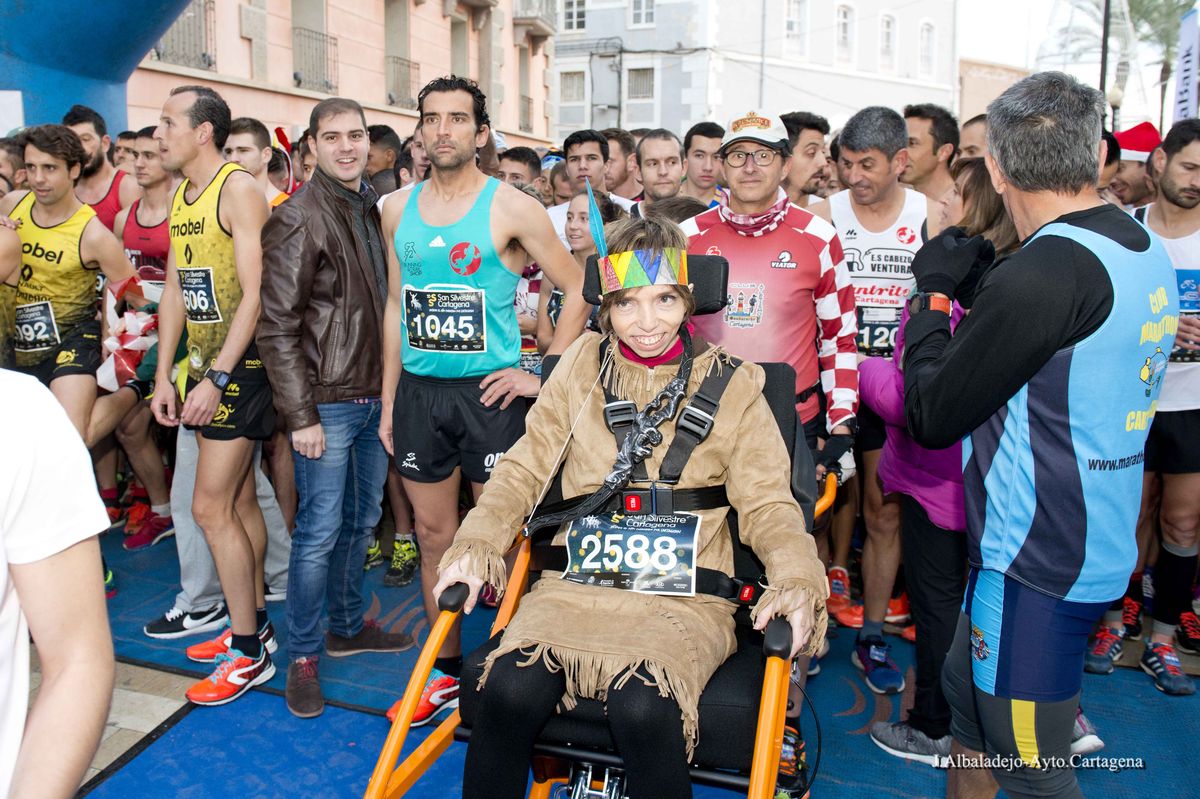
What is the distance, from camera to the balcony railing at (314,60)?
14273mm

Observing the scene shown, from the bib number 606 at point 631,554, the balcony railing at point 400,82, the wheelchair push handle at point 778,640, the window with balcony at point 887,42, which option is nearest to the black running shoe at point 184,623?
the bib number 606 at point 631,554

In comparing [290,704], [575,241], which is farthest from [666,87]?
[290,704]

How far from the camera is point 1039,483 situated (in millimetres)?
2135

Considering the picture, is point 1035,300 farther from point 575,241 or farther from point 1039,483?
point 575,241

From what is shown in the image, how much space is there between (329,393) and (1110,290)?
110 inches

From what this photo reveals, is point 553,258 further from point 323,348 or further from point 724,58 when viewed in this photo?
point 724,58

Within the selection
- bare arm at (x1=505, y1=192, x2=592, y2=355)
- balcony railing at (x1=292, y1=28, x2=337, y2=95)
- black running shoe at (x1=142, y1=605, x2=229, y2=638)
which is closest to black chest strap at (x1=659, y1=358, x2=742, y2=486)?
bare arm at (x1=505, y1=192, x2=592, y2=355)

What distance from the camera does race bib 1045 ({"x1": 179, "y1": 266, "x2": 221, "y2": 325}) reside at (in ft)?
12.5

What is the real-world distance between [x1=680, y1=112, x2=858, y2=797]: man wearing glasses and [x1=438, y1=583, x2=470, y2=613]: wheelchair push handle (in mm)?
1641

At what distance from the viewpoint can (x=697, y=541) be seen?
2557mm

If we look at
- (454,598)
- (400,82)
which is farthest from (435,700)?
(400,82)

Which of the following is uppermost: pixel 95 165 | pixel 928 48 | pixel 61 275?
pixel 928 48

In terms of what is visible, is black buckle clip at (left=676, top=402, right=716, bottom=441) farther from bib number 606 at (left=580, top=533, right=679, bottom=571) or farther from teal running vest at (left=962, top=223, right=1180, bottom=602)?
teal running vest at (left=962, top=223, right=1180, bottom=602)

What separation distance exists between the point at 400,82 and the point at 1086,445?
1697 cm
